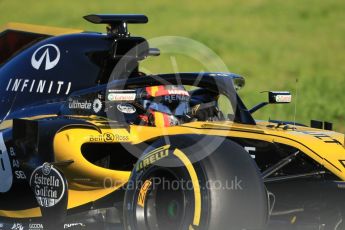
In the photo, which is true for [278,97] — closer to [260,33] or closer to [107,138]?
[107,138]

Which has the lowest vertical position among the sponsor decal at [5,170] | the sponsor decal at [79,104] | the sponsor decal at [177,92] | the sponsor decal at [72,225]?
the sponsor decal at [72,225]

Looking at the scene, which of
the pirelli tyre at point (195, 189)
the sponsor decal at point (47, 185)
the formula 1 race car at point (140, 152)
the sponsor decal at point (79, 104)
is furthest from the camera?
the sponsor decal at point (79, 104)

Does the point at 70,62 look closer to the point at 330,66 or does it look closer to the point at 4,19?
the point at 330,66

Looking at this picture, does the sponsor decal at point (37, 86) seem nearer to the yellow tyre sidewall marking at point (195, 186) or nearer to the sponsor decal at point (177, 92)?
the sponsor decal at point (177, 92)

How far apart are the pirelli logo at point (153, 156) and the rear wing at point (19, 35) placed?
12.5 ft

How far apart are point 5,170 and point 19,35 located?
8.71 feet

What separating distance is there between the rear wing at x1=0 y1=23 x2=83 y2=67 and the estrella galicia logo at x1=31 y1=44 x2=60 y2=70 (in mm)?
823

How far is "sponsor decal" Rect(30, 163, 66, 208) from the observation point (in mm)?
8570

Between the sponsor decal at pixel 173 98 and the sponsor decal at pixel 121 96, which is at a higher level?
the sponsor decal at pixel 121 96

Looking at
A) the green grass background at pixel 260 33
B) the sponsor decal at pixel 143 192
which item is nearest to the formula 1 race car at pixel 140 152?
the sponsor decal at pixel 143 192

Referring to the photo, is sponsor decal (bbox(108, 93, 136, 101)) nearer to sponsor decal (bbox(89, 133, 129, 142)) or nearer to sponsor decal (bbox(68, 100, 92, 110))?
sponsor decal (bbox(89, 133, 129, 142))

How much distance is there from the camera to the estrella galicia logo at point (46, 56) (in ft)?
33.8

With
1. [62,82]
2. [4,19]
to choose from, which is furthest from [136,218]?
[4,19]

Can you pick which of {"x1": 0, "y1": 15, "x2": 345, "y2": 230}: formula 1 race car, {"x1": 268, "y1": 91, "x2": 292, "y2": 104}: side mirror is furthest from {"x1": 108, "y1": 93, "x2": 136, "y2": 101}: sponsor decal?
{"x1": 268, "y1": 91, "x2": 292, "y2": 104}: side mirror
